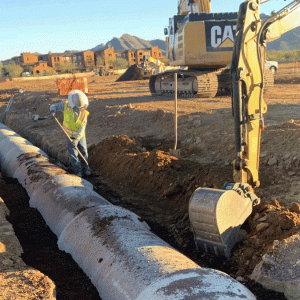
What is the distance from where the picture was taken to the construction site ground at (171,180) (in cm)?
418

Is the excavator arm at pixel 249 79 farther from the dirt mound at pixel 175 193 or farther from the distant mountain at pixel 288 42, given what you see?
the distant mountain at pixel 288 42

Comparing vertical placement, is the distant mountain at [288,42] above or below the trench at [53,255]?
above

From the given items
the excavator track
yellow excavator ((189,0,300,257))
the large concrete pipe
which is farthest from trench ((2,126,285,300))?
the excavator track

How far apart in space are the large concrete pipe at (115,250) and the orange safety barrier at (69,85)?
41.9 ft

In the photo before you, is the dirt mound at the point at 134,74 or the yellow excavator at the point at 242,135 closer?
the yellow excavator at the point at 242,135

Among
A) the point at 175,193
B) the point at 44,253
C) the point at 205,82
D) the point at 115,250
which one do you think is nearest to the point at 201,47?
the point at 205,82

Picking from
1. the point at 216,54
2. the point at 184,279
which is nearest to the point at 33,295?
the point at 184,279

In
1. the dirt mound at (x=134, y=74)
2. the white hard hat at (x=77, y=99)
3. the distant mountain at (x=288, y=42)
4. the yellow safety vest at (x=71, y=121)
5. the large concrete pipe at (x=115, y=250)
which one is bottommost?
the large concrete pipe at (x=115, y=250)

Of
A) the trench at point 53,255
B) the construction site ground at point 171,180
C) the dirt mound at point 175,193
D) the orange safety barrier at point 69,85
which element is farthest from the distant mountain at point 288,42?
the trench at point 53,255

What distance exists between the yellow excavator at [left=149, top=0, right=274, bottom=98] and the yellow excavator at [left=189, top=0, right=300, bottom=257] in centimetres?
699

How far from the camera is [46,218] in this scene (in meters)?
5.35

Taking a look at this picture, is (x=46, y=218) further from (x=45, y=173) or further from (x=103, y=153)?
(x=103, y=153)

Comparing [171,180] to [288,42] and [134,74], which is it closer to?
[134,74]

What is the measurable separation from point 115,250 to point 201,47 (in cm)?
1030
